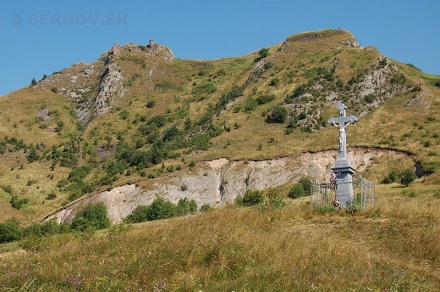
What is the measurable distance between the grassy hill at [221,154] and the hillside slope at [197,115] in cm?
31

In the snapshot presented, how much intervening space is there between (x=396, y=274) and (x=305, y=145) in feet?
168

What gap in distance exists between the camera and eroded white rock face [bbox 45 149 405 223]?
2149 inches

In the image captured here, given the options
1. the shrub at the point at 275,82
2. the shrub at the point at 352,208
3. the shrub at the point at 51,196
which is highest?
the shrub at the point at 275,82

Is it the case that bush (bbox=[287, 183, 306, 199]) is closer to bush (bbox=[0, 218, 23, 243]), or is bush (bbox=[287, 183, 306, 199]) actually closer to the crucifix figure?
the crucifix figure

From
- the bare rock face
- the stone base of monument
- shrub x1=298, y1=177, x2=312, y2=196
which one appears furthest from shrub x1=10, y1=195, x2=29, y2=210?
the bare rock face

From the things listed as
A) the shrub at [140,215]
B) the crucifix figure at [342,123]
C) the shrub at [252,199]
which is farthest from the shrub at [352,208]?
the shrub at [140,215]

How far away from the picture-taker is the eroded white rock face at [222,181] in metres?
54.6

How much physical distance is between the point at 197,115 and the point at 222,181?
31814mm

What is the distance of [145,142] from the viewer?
3285 inches

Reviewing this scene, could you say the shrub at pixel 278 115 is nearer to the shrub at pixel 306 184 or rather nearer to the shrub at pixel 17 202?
the shrub at pixel 306 184

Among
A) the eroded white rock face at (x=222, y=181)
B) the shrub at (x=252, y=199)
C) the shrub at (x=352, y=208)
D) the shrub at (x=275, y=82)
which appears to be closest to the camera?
the shrub at (x=352, y=208)

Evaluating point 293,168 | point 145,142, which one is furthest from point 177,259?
point 145,142

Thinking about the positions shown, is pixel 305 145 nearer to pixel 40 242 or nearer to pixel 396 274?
pixel 40 242

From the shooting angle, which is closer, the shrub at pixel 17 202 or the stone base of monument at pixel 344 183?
the stone base of monument at pixel 344 183
